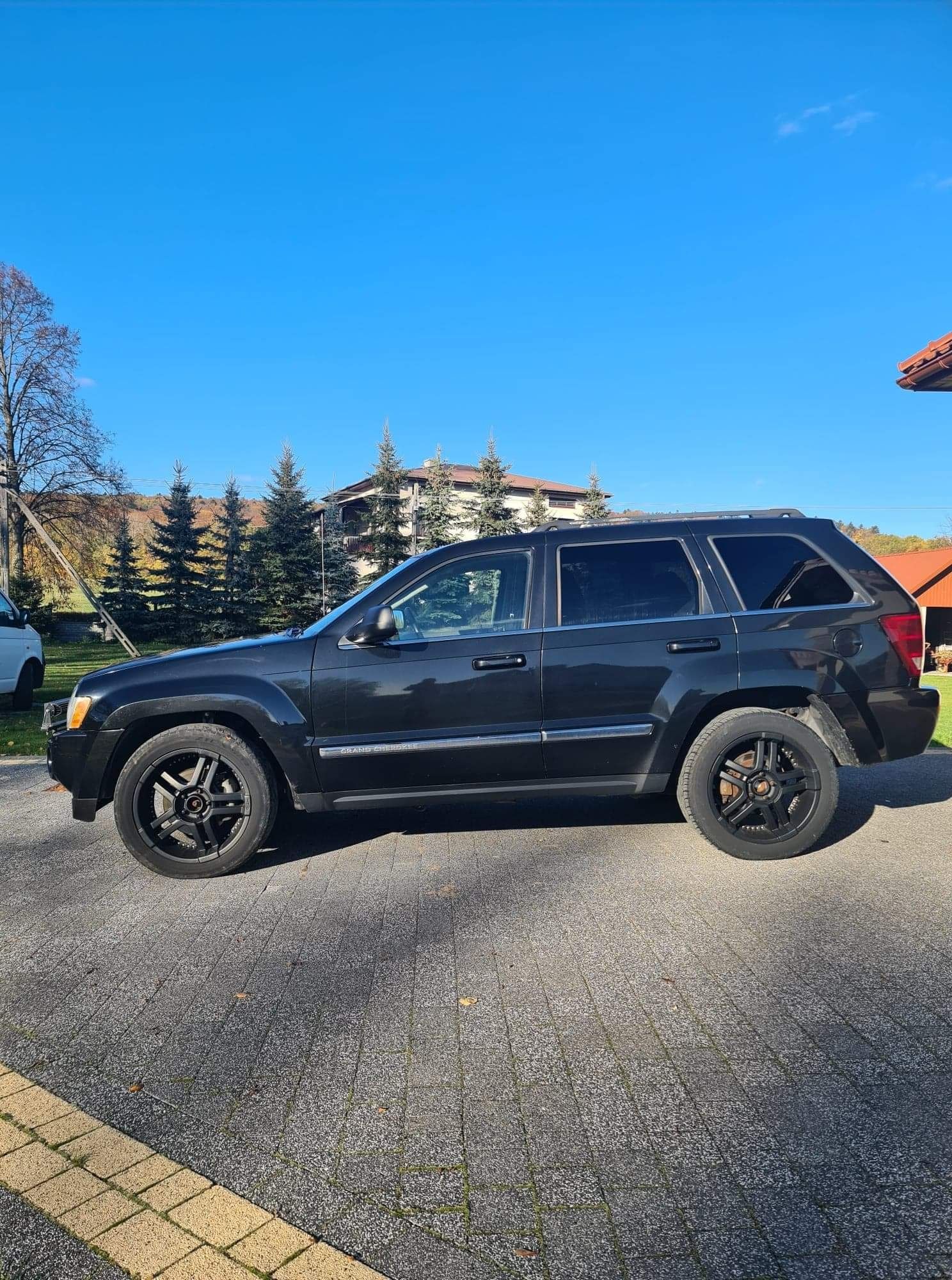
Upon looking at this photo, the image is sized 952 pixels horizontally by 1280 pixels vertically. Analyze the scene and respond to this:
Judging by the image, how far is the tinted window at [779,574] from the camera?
4.56m

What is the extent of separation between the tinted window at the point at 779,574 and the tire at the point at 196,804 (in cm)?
301

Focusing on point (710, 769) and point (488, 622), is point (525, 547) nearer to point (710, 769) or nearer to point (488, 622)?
point (488, 622)

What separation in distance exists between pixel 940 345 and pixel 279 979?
33.5 ft

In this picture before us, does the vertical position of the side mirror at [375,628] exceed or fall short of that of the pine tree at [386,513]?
it falls short

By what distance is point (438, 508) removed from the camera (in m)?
41.2

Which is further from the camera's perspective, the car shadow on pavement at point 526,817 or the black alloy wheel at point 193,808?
the car shadow on pavement at point 526,817

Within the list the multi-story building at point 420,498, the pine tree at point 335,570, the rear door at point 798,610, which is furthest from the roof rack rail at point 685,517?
the pine tree at point 335,570

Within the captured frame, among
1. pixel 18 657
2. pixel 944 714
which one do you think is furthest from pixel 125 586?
pixel 944 714

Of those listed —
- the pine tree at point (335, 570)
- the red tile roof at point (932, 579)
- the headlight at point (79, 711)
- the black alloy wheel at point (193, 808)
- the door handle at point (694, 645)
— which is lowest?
the black alloy wheel at point (193, 808)

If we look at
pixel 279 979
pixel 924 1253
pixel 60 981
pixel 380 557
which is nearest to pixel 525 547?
pixel 279 979

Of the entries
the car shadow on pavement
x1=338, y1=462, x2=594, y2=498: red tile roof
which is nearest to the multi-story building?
x1=338, y1=462, x2=594, y2=498: red tile roof

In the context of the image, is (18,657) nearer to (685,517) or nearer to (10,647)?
(10,647)

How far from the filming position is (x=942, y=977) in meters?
3.06

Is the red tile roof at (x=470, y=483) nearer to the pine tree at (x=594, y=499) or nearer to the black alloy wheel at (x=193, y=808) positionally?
the pine tree at (x=594, y=499)
